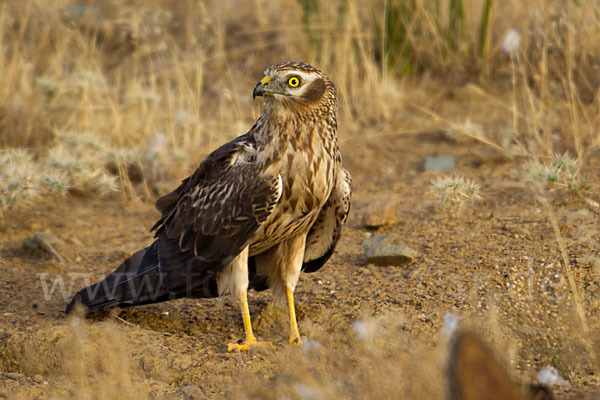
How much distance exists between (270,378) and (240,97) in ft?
18.8

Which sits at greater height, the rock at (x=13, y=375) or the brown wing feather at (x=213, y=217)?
the brown wing feather at (x=213, y=217)

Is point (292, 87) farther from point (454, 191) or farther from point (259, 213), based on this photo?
point (454, 191)

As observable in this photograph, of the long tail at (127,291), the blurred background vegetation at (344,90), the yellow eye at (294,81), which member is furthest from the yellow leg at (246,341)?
the blurred background vegetation at (344,90)

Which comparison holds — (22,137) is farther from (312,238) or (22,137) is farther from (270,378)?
(270,378)

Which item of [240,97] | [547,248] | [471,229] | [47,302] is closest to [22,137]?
[240,97]

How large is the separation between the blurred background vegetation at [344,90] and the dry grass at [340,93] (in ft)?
0.06

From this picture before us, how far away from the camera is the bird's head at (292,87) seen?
13.6 feet

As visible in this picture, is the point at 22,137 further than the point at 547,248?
Yes

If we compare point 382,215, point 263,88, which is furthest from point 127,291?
point 382,215

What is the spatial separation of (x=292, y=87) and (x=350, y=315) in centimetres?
145

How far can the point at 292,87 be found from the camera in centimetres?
417

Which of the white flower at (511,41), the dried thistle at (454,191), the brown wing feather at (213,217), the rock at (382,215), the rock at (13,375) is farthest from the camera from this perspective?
the white flower at (511,41)

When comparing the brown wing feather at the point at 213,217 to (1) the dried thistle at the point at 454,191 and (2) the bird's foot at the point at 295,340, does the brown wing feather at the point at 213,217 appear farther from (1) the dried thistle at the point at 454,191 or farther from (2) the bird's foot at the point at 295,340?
(1) the dried thistle at the point at 454,191

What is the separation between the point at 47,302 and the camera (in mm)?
5023
